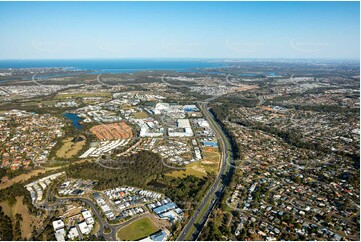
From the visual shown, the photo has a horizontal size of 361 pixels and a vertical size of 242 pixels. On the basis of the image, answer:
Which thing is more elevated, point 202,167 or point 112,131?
point 112,131

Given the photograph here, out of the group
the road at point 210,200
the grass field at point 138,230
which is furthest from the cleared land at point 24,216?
the road at point 210,200

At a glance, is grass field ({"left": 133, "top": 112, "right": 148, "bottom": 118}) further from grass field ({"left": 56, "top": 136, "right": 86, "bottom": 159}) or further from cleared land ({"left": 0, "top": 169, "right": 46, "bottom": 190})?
cleared land ({"left": 0, "top": 169, "right": 46, "bottom": 190})

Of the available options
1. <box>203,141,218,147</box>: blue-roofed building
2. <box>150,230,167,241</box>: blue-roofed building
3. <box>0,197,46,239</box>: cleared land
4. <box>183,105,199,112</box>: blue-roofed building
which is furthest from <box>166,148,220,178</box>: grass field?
<box>183,105,199,112</box>: blue-roofed building

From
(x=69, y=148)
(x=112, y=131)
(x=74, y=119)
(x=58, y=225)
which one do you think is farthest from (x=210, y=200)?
(x=74, y=119)

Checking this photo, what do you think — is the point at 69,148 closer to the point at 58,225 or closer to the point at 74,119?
the point at 74,119

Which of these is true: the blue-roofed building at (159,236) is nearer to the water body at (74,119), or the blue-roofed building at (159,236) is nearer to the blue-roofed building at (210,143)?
the blue-roofed building at (210,143)

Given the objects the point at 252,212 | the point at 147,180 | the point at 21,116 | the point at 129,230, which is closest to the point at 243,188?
the point at 252,212
